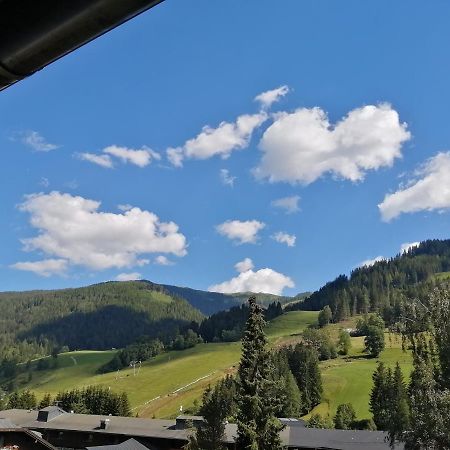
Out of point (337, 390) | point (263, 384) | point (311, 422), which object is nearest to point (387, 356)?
point (337, 390)

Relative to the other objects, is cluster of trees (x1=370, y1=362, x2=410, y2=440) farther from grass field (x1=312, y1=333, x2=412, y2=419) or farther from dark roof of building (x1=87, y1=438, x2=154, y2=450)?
dark roof of building (x1=87, y1=438, x2=154, y2=450)

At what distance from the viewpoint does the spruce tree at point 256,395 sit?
48.8 meters

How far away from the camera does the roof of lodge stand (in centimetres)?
6606

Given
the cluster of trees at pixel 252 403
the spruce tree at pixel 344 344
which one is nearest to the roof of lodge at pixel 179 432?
the cluster of trees at pixel 252 403

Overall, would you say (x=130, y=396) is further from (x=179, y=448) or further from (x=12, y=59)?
(x=12, y=59)

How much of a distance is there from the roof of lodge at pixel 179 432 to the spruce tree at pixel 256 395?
12.8 m

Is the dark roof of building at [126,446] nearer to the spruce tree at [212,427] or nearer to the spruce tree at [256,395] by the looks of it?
the spruce tree at [256,395]

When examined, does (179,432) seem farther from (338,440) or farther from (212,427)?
(212,427)

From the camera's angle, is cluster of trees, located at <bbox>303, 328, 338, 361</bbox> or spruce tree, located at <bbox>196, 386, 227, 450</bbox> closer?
spruce tree, located at <bbox>196, 386, 227, 450</bbox>

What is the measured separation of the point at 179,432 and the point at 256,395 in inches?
996

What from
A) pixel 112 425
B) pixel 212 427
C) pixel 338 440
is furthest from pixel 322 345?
pixel 212 427

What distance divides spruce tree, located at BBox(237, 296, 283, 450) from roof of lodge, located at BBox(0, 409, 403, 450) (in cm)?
1281

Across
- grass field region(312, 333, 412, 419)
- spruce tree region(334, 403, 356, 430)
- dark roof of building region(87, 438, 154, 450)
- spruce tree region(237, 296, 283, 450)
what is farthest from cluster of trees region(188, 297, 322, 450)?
grass field region(312, 333, 412, 419)

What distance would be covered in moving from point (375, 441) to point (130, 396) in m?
125
